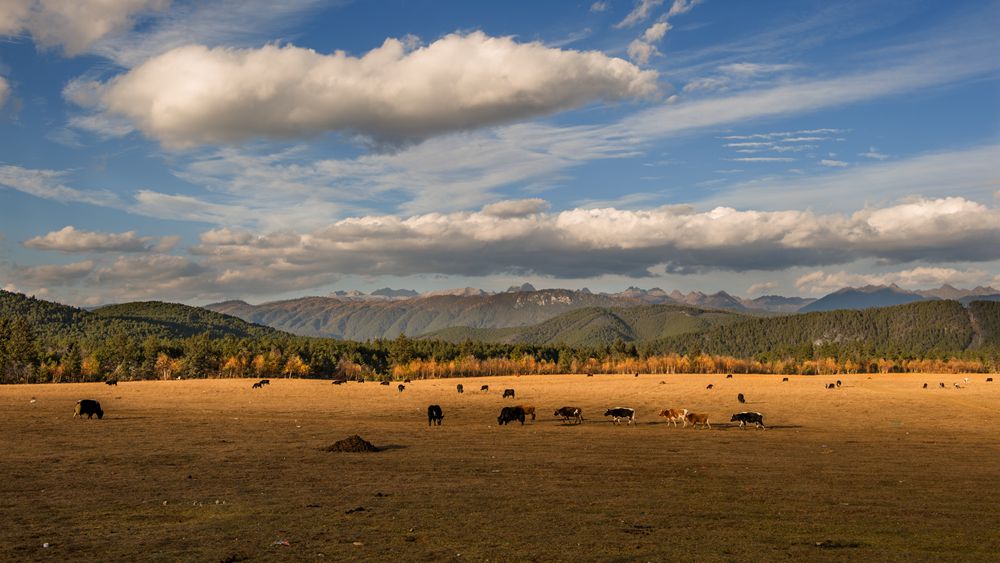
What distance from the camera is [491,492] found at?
22.2m

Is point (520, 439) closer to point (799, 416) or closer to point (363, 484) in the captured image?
point (363, 484)

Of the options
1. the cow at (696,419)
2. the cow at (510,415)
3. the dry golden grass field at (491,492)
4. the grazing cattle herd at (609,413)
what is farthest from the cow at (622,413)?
the cow at (510,415)

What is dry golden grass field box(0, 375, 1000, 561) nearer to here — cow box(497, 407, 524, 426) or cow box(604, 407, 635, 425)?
cow box(497, 407, 524, 426)

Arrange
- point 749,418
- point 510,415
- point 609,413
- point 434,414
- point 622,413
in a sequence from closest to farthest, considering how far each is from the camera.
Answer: point 434,414, point 749,418, point 510,415, point 622,413, point 609,413

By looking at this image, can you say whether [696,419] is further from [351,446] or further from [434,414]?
[351,446]

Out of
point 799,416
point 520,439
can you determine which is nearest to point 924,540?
point 520,439

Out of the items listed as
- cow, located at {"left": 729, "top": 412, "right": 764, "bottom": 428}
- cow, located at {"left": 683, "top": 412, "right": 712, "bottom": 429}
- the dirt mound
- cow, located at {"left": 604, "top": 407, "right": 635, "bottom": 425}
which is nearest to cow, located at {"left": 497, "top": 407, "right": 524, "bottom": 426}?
cow, located at {"left": 604, "top": 407, "right": 635, "bottom": 425}

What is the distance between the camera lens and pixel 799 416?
5788 centimetres

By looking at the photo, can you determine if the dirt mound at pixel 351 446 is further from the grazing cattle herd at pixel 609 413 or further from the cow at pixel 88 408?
the cow at pixel 88 408

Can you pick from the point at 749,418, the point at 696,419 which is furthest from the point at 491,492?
the point at 749,418

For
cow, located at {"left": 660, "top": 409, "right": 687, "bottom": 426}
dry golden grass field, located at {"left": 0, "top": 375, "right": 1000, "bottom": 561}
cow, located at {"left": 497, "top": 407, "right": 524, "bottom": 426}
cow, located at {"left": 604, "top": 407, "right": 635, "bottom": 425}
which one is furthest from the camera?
cow, located at {"left": 604, "top": 407, "right": 635, "bottom": 425}

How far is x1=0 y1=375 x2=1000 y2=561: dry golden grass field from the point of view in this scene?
50.4ft

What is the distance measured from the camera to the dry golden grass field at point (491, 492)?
50.4 ft

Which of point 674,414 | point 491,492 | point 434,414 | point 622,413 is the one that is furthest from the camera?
point 622,413
